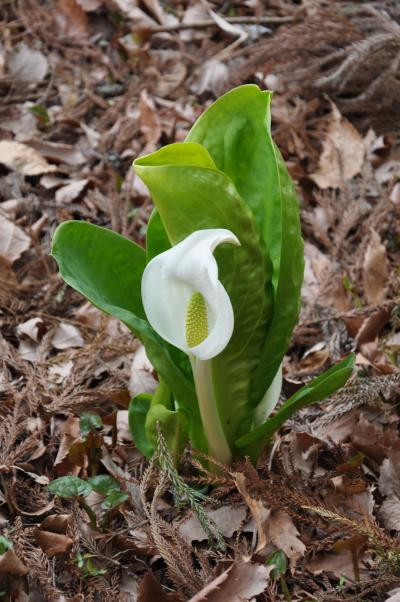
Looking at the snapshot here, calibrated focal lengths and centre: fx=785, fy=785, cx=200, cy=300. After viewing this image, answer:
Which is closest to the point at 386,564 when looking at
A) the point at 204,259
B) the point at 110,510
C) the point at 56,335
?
the point at 110,510

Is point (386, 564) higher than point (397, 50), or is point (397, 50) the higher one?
point (397, 50)

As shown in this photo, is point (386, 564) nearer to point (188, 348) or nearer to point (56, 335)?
point (188, 348)

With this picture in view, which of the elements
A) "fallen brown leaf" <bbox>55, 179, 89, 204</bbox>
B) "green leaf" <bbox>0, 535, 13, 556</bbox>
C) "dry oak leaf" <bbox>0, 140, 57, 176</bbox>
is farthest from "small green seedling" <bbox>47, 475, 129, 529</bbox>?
"dry oak leaf" <bbox>0, 140, 57, 176</bbox>

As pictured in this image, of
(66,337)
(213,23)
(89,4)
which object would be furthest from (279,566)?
(89,4)

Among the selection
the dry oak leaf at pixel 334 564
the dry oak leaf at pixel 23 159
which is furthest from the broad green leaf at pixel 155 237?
the dry oak leaf at pixel 23 159

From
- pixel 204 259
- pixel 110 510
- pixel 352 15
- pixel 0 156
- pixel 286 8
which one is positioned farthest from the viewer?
pixel 286 8

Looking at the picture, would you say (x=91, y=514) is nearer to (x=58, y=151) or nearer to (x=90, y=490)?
(x=90, y=490)

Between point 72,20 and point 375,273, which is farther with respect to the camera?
point 72,20
